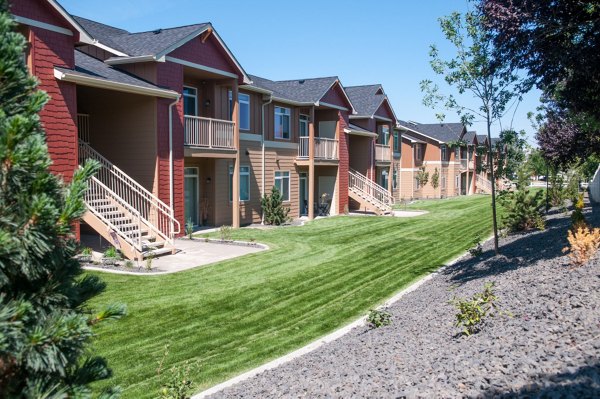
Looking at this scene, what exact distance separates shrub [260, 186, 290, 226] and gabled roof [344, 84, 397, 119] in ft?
37.8

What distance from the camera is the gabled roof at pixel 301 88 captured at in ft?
84.1

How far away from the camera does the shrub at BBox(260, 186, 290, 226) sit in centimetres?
2325

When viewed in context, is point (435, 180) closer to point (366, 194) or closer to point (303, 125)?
point (366, 194)

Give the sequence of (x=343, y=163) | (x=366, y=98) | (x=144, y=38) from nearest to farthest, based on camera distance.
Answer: (x=144, y=38)
(x=343, y=163)
(x=366, y=98)

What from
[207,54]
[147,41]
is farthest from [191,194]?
[147,41]

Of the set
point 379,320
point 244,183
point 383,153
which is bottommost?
point 379,320

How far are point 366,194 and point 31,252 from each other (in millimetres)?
28360

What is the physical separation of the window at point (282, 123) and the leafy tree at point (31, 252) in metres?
22.5

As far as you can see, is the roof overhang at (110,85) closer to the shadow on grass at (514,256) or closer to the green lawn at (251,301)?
the green lawn at (251,301)

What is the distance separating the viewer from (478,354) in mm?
5238

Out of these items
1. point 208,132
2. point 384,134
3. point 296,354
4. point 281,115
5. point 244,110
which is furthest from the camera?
point 384,134

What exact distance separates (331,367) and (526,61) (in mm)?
8942

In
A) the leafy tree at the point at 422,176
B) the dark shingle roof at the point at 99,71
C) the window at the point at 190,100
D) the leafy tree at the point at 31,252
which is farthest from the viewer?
the leafy tree at the point at 422,176

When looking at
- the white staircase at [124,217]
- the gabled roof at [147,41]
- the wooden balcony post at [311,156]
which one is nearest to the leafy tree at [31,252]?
the white staircase at [124,217]
